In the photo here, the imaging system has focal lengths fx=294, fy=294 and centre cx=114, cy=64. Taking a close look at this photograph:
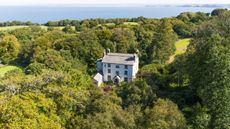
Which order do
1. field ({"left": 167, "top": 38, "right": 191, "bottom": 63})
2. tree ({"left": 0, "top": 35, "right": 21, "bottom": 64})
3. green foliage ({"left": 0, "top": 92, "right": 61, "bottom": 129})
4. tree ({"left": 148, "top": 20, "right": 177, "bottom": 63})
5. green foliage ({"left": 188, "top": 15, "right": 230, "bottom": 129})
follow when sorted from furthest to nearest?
1. tree ({"left": 0, "top": 35, "right": 21, "bottom": 64})
2. field ({"left": 167, "top": 38, "right": 191, "bottom": 63})
3. tree ({"left": 148, "top": 20, "right": 177, "bottom": 63})
4. green foliage ({"left": 188, "top": 15, "right": 230, "bottom": 129})
5. green foliage ({"left": 0, "top": 92, "right": 61, "bottom": 129})

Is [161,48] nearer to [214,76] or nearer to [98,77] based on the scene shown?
[98,77]

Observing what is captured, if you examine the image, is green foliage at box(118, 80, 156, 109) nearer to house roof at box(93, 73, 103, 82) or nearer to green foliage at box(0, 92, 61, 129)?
green foliage at box(0, 92, 61, 129)

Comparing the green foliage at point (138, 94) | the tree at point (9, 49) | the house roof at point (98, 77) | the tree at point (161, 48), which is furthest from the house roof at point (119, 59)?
the tree at point (9, 49)

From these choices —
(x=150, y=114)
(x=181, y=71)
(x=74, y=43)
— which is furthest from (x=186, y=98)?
(x=74, y=43)

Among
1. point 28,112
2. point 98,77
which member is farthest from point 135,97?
point 98,77

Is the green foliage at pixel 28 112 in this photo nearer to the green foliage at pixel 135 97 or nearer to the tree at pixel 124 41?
the green foliage at pixel 135 97

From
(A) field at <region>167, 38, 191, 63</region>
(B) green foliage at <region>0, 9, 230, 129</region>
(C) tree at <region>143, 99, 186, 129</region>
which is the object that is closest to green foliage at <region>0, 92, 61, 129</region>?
(B) green foliage at <region>0, 9, 230, 129</region>

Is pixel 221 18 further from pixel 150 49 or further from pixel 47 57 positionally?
pixel 47 57
